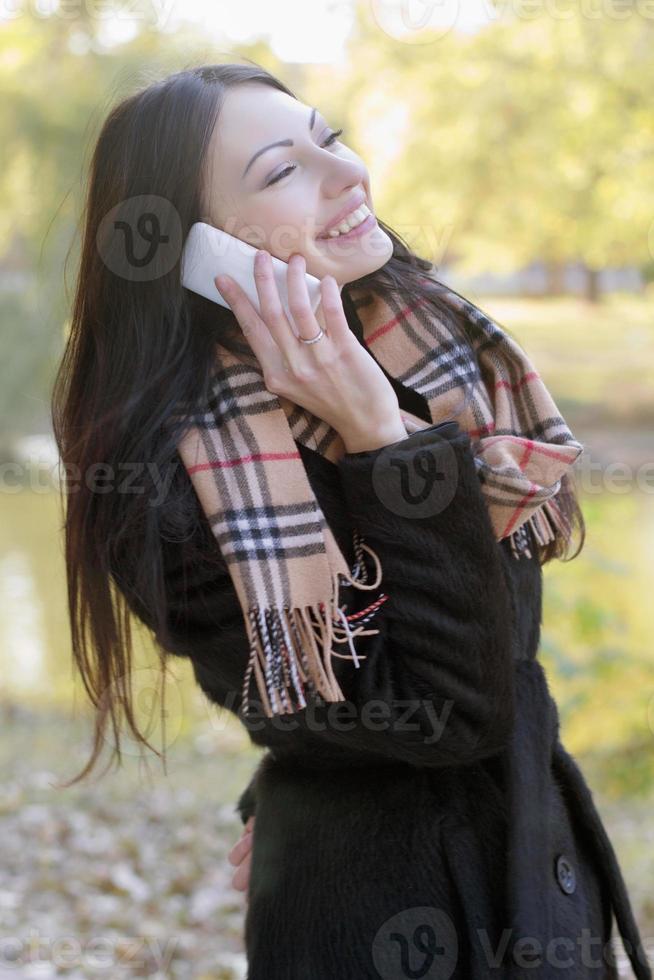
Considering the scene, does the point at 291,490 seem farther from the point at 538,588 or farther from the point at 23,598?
the point at 23,598

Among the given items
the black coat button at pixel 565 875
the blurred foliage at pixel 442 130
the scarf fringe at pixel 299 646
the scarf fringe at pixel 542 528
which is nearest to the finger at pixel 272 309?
the scarf fringe at pixel 299 646

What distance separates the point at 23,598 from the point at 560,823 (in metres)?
7.83

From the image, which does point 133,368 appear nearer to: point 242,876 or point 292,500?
point 292,500

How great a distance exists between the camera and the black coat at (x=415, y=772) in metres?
1.30

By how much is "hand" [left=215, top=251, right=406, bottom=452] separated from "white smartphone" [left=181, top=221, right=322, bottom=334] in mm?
23

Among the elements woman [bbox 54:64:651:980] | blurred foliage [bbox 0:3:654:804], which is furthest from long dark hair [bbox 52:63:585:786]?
blurred foliage [bbox 0:3:654:804]

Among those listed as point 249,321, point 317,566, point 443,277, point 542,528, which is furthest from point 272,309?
point 443,277

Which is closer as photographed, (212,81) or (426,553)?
(426,553)

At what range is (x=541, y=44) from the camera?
324 inches

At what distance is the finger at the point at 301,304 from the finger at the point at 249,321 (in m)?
0.05

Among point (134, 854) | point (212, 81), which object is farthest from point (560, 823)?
point (134, 854)

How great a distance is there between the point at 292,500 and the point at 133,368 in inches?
12.2

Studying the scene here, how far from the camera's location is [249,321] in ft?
4.49

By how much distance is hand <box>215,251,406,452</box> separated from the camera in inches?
52.0
